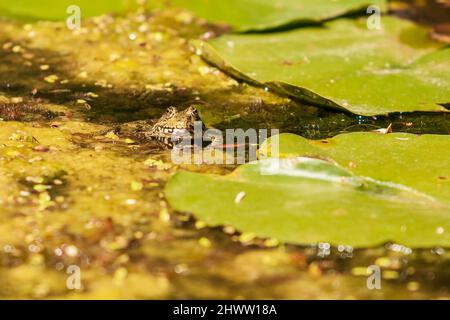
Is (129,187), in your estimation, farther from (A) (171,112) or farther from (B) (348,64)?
(B) (348,64)

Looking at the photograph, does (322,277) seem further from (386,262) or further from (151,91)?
(151,91)

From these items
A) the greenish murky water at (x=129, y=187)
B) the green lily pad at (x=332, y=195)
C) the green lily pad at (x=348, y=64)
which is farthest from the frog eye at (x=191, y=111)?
the green lily pad at (x=332, y=195)

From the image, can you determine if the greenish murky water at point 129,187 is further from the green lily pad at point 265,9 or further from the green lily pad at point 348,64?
the green lily pad at point 265,9

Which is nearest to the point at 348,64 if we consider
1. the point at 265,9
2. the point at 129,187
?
the point at 265,9

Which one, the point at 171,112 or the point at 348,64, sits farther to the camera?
the point at 348,64

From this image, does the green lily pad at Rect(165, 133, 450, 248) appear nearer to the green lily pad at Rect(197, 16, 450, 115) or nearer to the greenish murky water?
the greenish murky water
